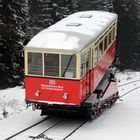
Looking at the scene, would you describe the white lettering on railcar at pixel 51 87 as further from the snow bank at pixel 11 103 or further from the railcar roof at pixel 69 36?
the snow bank at pixel 11 103

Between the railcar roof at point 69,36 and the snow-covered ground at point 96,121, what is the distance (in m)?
2.96

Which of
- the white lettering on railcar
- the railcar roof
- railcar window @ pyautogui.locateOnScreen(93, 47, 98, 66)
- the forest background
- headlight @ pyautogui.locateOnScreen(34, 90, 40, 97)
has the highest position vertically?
the railcar roof

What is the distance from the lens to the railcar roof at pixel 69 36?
15.7 meters

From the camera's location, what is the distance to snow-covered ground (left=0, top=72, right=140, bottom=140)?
1537cm

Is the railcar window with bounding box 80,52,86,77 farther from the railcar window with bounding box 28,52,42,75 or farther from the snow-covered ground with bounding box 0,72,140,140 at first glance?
Answer: the snow-covered ground with bounding box 0,72,140,140

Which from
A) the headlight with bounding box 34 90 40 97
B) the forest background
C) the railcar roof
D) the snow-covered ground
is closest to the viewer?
the snow-covered ground

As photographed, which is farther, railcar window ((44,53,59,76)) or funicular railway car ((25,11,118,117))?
railcar window ((44,53,59,76))

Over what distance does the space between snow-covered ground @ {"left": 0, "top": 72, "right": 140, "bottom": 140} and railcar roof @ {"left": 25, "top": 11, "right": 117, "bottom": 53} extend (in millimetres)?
2960

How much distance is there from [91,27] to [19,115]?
462 cm

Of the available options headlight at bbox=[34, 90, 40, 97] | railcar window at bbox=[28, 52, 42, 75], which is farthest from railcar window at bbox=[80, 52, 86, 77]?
headlight at bbox=[34, 90, 40, 97]

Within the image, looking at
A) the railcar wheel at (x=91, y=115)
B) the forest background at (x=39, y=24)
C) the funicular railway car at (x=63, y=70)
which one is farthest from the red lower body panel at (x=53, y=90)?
the forest background at (x=39, y=24)

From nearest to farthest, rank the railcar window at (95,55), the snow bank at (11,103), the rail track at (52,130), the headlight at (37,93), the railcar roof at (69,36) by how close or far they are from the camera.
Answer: the rail track at (52,130)
the railcar roof at (69,36)
the headlight at (37,93)
the railcar window at (95,55)
the snow bank at (11,103)

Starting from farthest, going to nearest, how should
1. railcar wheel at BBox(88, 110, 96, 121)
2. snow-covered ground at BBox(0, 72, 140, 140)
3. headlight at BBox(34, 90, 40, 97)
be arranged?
1. railcar wheel at BBox(88, 110, 96, 121)
2. headlight at BBox(34, 90, 40, 97)
3. snow-covered ground at BBox(0, 72, 140, 140)

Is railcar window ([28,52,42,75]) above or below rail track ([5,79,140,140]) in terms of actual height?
above
